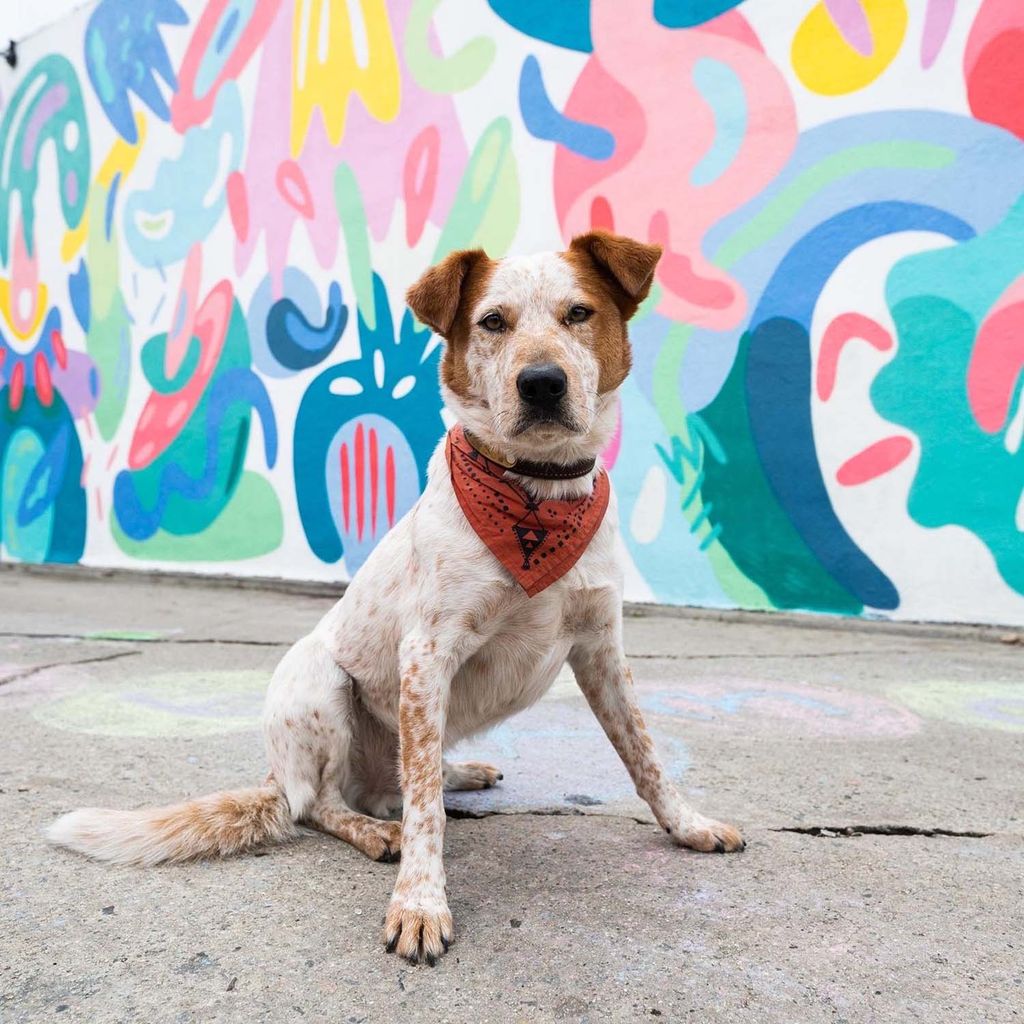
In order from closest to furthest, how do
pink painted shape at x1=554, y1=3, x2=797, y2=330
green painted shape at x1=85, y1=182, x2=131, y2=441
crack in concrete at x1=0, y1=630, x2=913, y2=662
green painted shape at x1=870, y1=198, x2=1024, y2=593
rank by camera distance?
1. crack in concrete at x1=0, y1=630, x2=913, y2=662
2. green painted shape at x1=870, y1=198, x2=1024, y2=593
3. pink painted shape at x1=554, y1=3, x2=797, y2=330
4. green painted shape at x1=85, y1=182, x2=131, y2=441

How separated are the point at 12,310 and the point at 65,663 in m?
7.99

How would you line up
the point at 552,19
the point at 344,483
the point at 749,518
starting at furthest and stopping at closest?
the point at 344,483
the point at 552,19
the point at 749,518

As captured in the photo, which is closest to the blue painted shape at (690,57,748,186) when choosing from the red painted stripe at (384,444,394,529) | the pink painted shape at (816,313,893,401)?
the pink painted shape at (816,313,893,401)

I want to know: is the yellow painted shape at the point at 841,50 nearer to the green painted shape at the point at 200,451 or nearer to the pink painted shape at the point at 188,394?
the green painted shape at the point at 200,451

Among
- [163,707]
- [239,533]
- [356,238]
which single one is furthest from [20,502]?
[163,707]

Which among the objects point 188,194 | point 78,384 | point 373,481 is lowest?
point 373,481

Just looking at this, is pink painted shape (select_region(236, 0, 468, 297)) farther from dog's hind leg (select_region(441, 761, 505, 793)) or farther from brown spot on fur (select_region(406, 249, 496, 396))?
dog's hind leg (select_region(441, 761, 505, 793))

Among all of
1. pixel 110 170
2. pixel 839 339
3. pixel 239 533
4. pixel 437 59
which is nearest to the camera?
pixel 839 339

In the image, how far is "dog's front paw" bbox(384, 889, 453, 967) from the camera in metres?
1.69

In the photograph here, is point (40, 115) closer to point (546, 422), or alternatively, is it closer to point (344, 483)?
point (344, 483)

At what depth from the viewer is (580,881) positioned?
6.63ft

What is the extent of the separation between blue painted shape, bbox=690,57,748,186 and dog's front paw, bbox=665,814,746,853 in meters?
5.18

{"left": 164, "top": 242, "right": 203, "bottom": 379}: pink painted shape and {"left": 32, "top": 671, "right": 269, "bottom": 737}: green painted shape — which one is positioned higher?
{"left": 164, "top": 242, "right": 203, "bottom": 379}: pink painted shape

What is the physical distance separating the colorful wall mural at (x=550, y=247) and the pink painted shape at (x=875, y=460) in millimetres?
20
